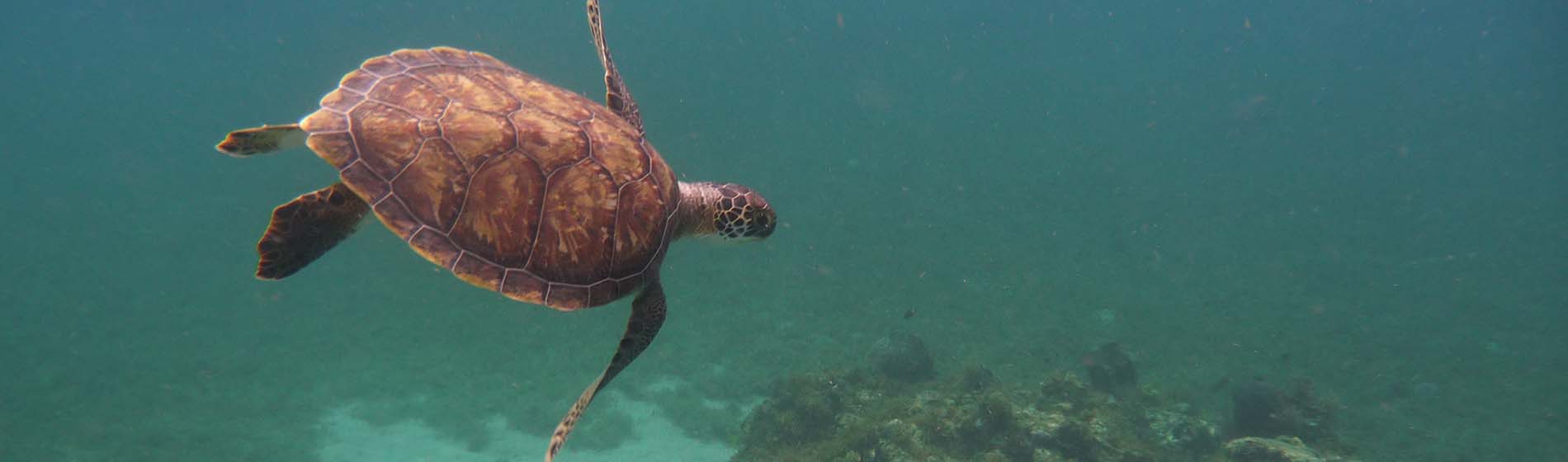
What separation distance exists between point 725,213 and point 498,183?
1.54 metres

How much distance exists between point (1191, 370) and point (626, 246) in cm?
1433

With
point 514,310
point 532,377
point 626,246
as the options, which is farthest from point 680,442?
point 626,246

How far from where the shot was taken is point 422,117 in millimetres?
3271

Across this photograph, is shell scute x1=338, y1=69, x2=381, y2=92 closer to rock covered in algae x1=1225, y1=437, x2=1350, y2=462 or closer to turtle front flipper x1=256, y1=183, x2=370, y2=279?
turtle front flipper x1=256, y1=183, x2=370, y2=279

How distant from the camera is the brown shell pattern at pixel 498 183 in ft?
10.2

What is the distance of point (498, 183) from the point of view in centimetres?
319

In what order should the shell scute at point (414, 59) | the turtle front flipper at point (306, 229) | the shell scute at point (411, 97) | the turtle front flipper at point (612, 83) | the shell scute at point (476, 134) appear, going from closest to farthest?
the turtle front flipper at point (306, 229) < the shell scute at point (476, 134) < the shell scute at point (411, 97) < the shell scute at point (414, 59) < the turtle front flipper at point (612, 83)

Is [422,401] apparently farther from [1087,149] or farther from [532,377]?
[1087,149]

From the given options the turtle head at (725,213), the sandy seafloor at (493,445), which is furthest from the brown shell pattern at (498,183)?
the sandy seafloor at (493,445)

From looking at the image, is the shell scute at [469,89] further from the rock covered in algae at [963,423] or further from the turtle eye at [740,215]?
the rock covered in algae at [963,423]

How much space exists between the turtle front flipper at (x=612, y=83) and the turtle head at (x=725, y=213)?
0.61 meters

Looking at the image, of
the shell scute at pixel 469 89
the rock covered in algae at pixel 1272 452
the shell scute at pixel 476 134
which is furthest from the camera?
the rock covered in algae at pixel 1272 452

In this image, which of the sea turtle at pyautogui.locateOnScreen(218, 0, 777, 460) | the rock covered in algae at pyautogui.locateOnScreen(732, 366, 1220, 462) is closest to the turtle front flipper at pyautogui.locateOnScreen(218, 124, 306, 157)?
the sea turtle at pyautogui.locateOnScreen(218, 0, 777, 460)

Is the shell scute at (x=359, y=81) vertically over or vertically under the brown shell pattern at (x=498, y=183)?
over
